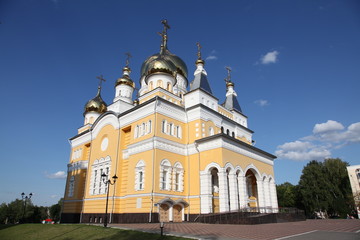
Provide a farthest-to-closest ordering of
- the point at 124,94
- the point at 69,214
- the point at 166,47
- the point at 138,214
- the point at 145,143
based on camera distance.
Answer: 1. the point at 166,47
2. the point at 124,94
3. the point at 69,214
4. the point at 145,143
5. the point at 138,214

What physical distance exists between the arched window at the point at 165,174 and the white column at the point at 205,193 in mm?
2516

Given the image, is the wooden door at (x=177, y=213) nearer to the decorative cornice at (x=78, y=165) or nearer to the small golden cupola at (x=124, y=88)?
the decorative cornice at (x=78, y=165)

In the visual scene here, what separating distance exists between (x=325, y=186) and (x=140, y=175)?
30033 millimetres

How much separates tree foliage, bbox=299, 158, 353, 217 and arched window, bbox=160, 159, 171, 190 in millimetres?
27365

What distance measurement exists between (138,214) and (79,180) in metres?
12.0

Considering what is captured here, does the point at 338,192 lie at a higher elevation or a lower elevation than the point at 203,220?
higher

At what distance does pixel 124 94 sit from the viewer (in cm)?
2941

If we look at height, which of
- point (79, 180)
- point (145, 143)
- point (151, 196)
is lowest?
point (151, 196)

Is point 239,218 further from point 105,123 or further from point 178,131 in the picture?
point 105,123

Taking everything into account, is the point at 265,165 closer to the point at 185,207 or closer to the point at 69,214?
the point at 185,207

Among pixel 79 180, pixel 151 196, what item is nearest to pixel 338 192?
pixel 151 196

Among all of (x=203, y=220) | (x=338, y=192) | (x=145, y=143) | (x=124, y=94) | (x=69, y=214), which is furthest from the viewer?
(x=338, y=192)

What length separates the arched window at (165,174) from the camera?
18828 millimetres

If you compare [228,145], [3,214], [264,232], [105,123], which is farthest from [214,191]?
[3,214]
